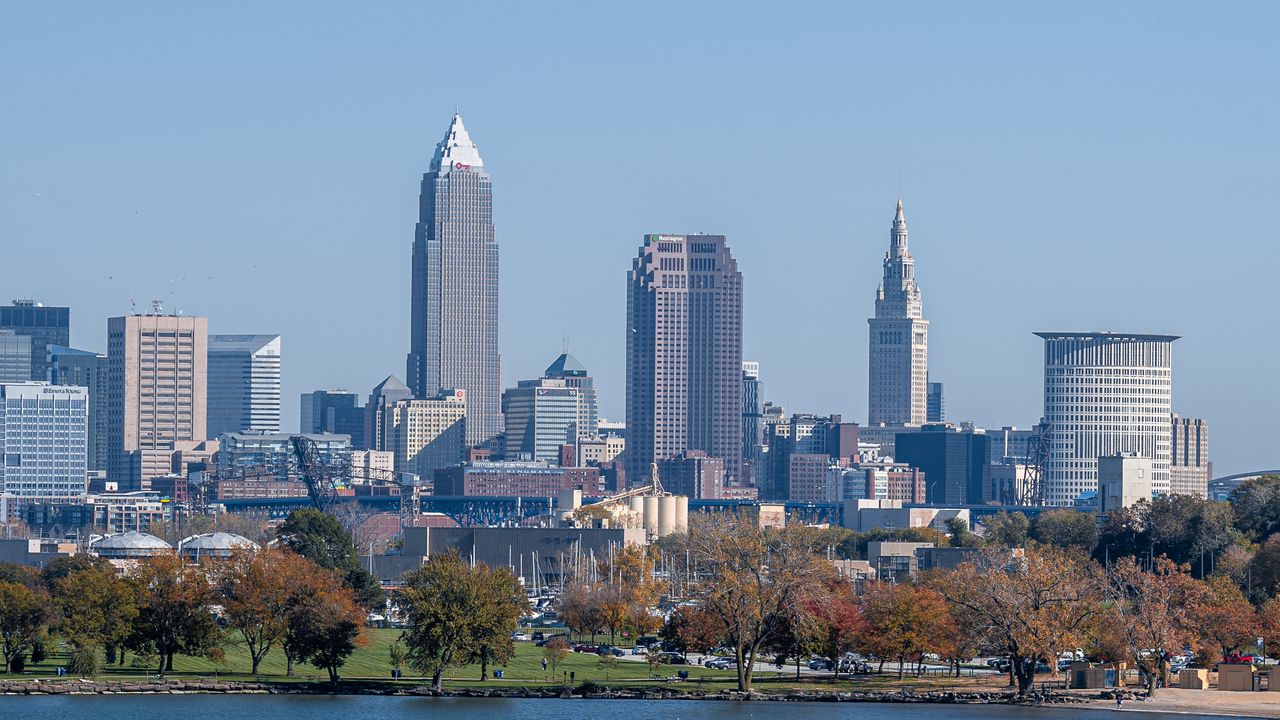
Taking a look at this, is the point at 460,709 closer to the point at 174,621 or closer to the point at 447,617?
the point at 447,617

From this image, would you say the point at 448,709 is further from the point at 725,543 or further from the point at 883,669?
the point at 883,669

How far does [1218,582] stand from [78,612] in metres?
50.9

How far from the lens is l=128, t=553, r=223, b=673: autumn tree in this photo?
103062 millimetres

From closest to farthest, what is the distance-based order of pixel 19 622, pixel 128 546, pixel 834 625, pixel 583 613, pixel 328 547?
1. pixel 19 622
2. pixel 834 625
3. pixel 583 613
4. pixel 328 547
5. pixel 128 546

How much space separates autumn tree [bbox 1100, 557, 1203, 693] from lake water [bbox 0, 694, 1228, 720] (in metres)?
7.27

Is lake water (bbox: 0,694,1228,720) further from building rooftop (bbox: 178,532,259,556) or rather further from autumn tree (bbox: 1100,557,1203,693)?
building rooftop (bbox: 178,532,259,556)

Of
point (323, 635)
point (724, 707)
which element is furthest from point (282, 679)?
point (724, 707)


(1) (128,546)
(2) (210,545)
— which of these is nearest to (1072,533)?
(2) (210,545)

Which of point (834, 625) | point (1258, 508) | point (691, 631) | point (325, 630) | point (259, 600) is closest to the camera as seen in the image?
point (325, 630)

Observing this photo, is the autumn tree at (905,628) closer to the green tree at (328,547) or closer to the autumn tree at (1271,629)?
the autumn tree at (1271,629)

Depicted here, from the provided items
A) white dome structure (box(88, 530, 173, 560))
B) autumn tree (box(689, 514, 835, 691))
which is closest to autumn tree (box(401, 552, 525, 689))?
autumn tree (box(689, 514, 835, 691))

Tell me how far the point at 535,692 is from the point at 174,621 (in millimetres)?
15010

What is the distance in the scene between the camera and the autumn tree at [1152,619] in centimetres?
10119

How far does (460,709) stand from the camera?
93.4 m
